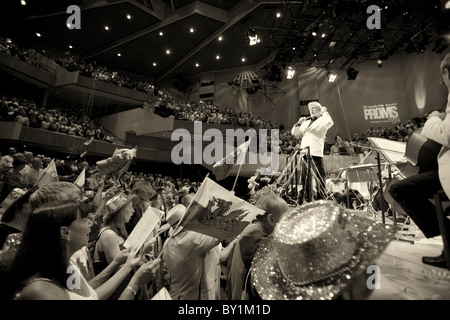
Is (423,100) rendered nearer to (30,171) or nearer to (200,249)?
(200,249)

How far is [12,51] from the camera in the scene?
1134cm

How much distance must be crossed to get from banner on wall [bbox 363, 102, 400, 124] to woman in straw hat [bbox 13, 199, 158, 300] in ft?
48.0

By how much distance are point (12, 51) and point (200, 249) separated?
1480 cm

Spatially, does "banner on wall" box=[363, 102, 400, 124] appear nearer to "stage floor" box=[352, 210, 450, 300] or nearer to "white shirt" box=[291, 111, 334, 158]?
"white shirt" box=[291, 111, 334, 158]

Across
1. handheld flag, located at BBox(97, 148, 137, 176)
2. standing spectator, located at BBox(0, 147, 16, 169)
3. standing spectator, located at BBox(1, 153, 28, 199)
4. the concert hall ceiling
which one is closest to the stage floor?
handheld flag, located at BBox(97, 148, 137, 176)

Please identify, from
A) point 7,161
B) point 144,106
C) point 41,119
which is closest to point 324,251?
point 7,161

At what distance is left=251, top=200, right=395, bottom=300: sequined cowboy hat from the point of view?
2.29 feet

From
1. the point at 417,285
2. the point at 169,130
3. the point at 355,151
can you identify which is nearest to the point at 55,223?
the point at 417,285

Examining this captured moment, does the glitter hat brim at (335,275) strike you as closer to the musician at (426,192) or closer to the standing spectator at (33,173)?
the musician at (426,192)

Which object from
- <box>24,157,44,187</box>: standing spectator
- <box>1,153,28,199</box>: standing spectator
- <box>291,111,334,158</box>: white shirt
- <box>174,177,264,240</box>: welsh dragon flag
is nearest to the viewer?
<box>174,177,264,240</box>: welsh dragon flag

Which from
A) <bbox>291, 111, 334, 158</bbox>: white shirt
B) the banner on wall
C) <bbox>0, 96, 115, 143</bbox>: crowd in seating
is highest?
the banner on wall

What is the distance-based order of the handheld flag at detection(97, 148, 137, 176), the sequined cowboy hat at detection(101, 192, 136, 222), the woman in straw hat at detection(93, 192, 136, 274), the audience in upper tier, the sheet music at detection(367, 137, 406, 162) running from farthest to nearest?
the audience in upper tier
the handheld flag at detection(97, 148, 137, 176)
the sheet music at detection(367, 137, 406, 162)
the sequined cowboy hat at detection(101, 192, 136, 222)
the woman in straw hat at detection(93, 192, 136, 274)

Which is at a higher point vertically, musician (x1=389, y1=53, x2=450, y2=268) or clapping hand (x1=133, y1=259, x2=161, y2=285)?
musician (x1=389, y1=53, x2=450, y2=268)

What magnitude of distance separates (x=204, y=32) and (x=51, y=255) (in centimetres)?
1349
